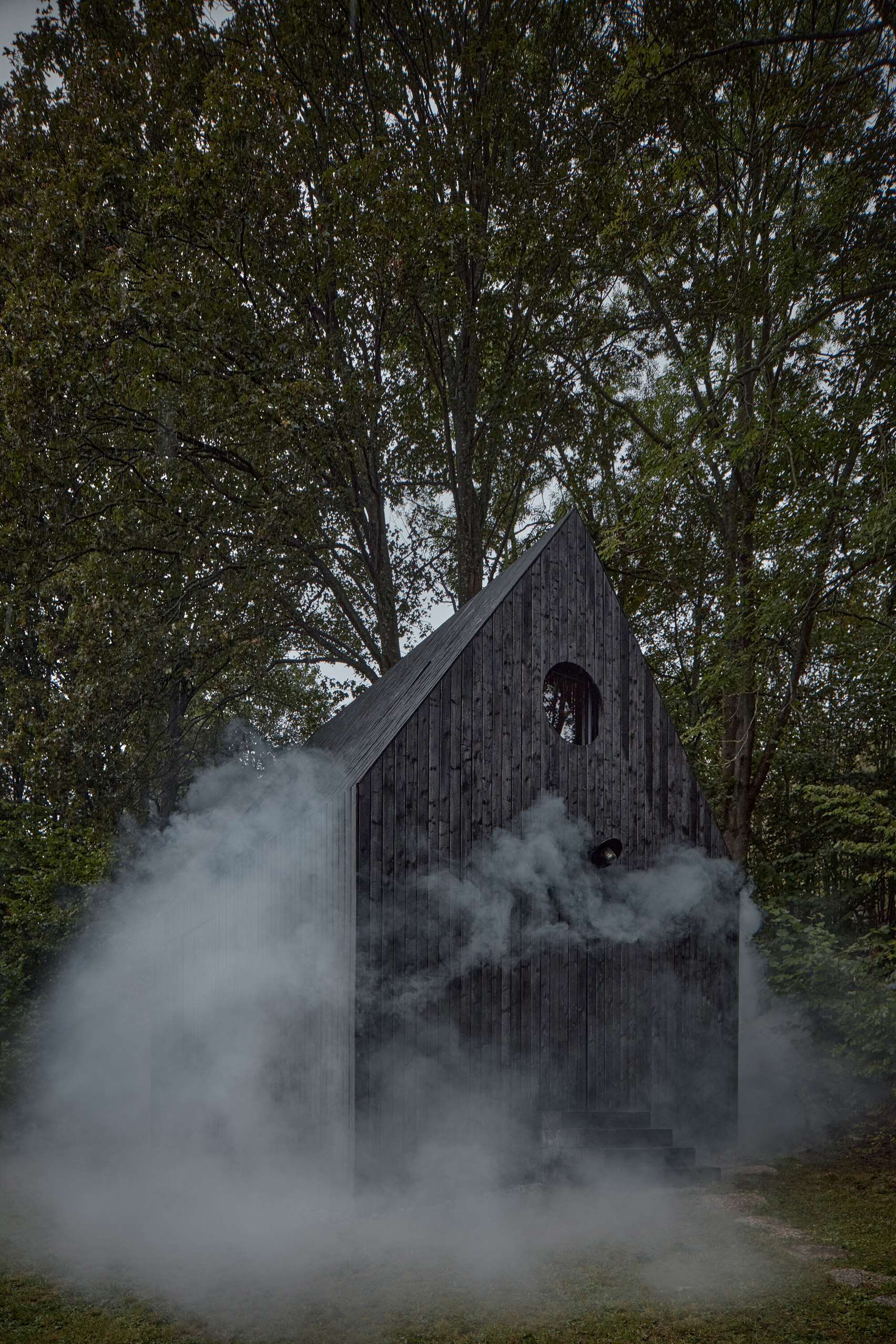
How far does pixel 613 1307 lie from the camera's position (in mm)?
5898

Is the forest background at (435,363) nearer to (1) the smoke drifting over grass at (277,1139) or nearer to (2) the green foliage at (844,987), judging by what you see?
(2) the green foliage at (844,987)

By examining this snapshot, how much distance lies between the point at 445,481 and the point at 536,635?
31.3ft

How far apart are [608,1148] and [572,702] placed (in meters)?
4.49

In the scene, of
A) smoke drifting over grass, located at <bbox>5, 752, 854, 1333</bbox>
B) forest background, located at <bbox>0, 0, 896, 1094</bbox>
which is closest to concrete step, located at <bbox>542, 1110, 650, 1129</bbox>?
smoke drifting over grass, located at <bbox>5, 752, 854, 1333</bbox>

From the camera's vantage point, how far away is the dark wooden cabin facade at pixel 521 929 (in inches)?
312

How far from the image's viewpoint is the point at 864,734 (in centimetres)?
1512

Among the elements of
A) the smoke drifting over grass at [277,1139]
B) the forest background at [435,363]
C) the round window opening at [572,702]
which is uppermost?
the forest background at [435,363]

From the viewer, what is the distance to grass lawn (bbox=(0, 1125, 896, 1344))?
5.54 m

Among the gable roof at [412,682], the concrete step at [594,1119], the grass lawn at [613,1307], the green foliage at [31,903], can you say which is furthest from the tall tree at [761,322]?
the green foliage at [31,903]

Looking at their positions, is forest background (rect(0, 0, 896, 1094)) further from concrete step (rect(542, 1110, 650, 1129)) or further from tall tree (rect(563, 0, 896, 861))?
concrete step (rect(542, 1110, 650, 1129))

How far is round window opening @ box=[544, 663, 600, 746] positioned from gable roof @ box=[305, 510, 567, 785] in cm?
106

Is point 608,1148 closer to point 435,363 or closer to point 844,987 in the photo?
point 844,987

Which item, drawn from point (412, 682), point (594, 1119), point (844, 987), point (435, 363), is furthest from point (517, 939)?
point (435, 363)

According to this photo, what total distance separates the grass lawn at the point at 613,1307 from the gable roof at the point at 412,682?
4035mm
